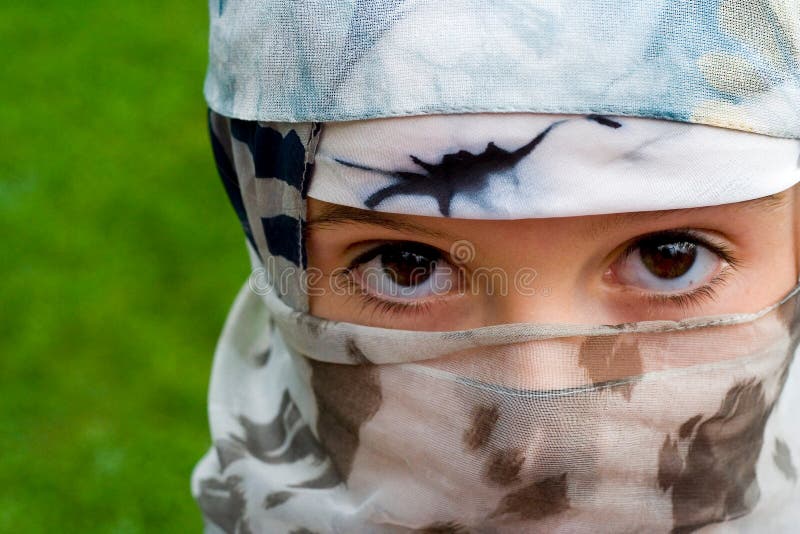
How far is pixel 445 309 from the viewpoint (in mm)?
1427

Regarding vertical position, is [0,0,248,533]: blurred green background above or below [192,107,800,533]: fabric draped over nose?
below

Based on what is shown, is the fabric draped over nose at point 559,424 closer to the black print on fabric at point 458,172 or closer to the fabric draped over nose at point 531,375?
the fabric draped over nose at point 531,375

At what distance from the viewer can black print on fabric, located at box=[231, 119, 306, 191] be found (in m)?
1.37

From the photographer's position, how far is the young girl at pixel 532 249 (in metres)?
1.21

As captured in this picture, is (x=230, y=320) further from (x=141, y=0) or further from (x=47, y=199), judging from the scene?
(x=141, y=0)

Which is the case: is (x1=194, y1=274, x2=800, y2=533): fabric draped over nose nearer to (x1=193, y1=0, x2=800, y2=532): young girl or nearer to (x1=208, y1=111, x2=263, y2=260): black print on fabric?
(x1=193, y1=0, x2=800, y2=532): young girl

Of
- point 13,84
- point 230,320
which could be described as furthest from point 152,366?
point 13,84

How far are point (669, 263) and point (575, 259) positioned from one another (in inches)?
6.0

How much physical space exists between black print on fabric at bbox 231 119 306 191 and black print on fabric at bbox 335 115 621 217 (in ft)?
0.47

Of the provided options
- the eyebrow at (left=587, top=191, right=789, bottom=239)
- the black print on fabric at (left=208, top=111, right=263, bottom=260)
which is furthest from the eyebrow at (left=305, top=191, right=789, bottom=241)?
the black print on fabric at (left=208, top=111, right=263, bottom=260)

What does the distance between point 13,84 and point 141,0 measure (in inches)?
38.5

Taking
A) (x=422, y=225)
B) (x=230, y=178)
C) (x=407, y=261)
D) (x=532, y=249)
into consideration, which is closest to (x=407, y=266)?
(x=407, y=261)

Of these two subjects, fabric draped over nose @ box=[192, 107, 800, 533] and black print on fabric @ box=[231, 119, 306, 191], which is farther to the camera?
black print on fabric @ box=[231, 119, 306, 191]

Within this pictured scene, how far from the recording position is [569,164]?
3.99ft
